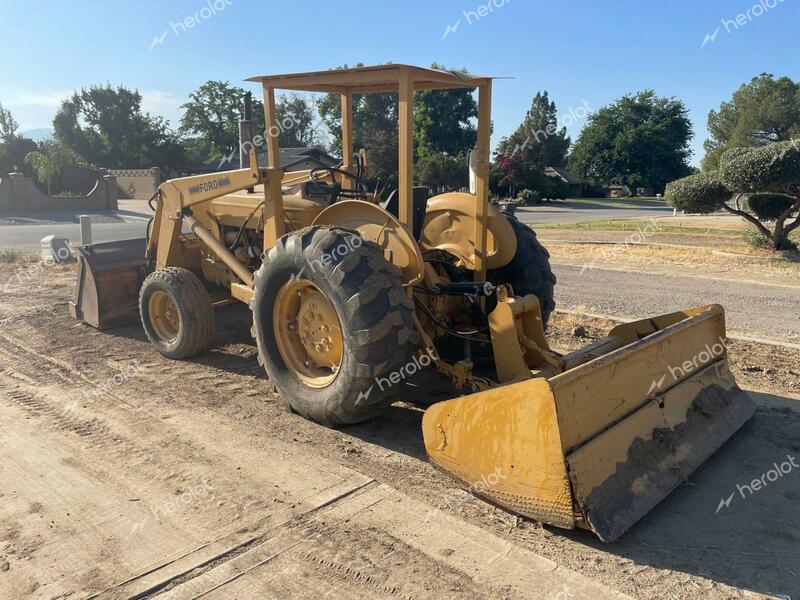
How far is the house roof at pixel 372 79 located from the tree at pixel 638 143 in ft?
179

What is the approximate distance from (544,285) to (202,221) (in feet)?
11.4

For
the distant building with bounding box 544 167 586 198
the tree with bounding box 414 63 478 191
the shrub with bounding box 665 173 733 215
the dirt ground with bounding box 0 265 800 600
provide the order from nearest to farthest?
the dirt ground with bounding box 0 265 800 600 → the shrub with bounding box 665 173 733 215 → the tree with bounding box 414 63 478 191 → the distant building with bounding box 544 167 586 198

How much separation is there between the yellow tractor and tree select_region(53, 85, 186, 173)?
52.4 metres

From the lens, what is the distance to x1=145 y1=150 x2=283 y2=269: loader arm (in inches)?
197

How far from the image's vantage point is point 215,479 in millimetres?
3605

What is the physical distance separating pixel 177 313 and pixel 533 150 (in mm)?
44618

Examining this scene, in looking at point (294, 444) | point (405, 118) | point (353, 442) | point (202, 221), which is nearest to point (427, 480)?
point (353, 442)

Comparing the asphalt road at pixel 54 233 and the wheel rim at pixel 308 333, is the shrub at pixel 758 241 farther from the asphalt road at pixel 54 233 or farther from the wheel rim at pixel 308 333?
the asphalt road at pixel 54 233

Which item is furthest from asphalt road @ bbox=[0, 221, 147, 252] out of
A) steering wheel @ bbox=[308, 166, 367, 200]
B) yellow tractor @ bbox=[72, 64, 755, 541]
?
yellow tractor @ bbox=[72, 64, 755, 541]

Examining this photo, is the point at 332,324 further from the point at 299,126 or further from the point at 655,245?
the point at 299,126

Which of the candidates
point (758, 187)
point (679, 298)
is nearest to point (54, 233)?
point (679, 298)

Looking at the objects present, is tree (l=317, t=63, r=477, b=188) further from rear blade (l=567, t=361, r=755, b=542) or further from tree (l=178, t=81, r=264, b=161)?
rear blade (l=567, t=361, r=755, b=542)

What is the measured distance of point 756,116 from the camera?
57.8 meters

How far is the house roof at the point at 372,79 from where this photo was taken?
404 centimetres
